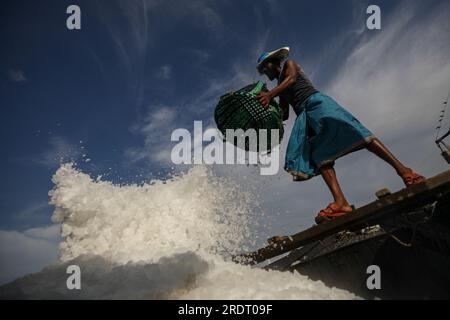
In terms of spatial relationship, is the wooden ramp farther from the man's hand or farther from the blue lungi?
the man's hand

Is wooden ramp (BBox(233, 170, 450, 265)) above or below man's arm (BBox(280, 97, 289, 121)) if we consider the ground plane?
below

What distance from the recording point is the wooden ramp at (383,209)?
2.54 meters

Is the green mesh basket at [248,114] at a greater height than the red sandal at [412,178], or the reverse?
the green mesh basket at [248,114]

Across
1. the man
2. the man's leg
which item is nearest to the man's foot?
the man

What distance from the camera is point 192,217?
445 cm

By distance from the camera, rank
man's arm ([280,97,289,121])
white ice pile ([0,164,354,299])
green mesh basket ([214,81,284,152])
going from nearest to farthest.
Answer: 1. white ice pile ([0,164,354,299])
2. green mesh basket ([214,81,284,152])
3. man's arm ([280,97,289,121])

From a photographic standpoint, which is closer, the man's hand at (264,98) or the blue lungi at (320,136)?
the blue lungi at (320,136)

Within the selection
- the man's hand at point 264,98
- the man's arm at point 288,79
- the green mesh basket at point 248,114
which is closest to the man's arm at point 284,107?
the green mesh basket at point 248,114

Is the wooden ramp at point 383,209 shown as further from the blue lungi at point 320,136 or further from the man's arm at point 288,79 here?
the man's arm at point 288,79

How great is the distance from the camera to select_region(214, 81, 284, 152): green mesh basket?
3629mm

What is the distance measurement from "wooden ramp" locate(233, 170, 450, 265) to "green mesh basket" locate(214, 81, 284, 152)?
4.37ft

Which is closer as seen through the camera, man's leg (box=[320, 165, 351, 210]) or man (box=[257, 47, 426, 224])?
man (box=[257, 47, 426, 224])

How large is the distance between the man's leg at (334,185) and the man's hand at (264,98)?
1037 mm
